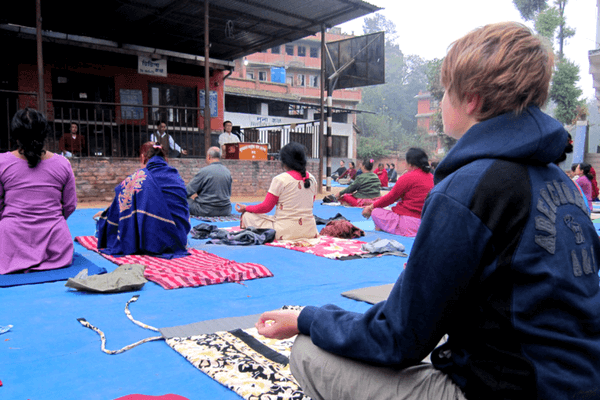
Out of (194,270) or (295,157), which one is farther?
(295,157)

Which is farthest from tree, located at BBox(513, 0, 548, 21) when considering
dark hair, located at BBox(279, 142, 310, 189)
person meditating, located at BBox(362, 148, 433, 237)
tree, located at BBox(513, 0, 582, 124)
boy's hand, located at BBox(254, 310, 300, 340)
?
boy's hand, located at BBox(254, 310, 300, 340)

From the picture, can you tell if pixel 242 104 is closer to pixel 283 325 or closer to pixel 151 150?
pixel 151 150

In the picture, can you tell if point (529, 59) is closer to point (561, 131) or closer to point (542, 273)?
point (561, 131)

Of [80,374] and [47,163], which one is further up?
[47,163]

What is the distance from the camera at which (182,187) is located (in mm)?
4406

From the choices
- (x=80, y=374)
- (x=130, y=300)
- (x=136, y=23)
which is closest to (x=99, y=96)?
(x=136, y=23)

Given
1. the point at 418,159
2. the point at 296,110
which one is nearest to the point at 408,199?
the point at 418,159

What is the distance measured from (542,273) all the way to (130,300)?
8.36ft

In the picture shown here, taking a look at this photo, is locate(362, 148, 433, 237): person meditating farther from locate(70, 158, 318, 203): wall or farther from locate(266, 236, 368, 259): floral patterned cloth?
locate(70, 158, 318, 203): wall

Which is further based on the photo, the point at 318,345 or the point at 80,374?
the point at 80,374

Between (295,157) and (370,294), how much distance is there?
7.11 ft

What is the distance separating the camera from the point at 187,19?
33.7ft

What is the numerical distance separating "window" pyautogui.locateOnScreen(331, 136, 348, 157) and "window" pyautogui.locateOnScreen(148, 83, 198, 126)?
1338 cm

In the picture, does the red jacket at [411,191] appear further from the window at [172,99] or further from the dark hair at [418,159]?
the window at [172,99]
